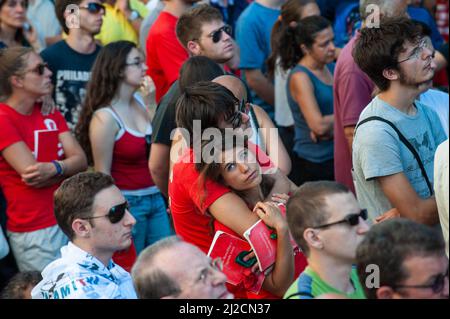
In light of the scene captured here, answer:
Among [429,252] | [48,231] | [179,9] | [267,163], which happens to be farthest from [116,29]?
[429,252]

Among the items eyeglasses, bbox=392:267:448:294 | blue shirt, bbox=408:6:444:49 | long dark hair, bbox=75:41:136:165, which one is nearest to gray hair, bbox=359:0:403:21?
long dark hair, bbox=75:41:136:165

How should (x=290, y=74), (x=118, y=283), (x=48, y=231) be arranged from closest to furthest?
(x=118, y=283), (x=48, y=231), (x=290, y=74)

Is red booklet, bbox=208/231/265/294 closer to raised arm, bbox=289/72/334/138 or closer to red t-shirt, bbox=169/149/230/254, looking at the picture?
red t-shirt, bbox=169/149/230/254

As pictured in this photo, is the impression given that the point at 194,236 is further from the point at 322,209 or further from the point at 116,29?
the point at 116,29

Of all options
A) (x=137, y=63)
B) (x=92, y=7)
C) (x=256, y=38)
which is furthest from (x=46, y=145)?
(x=256, y=38)

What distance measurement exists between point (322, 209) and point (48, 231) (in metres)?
2.56

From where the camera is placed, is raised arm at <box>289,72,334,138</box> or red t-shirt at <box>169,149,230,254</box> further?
raised arm at <box>289,72,334,138</box>

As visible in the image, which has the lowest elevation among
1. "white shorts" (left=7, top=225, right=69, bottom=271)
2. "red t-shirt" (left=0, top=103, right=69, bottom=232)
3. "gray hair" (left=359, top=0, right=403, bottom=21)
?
"white shorts" (left=7, top=225, right=69, bottom=271)

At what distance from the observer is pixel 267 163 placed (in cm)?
411

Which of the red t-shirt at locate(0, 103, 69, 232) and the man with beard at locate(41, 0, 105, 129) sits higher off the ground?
the man with beard at locate(41, 0, 105, 129)

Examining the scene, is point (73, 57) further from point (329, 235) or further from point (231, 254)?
point (329, 235)

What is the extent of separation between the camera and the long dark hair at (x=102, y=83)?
5609mm

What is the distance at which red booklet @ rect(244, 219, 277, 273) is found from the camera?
146 inches

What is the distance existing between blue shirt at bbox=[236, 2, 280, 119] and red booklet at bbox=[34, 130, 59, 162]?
5.92 feet
